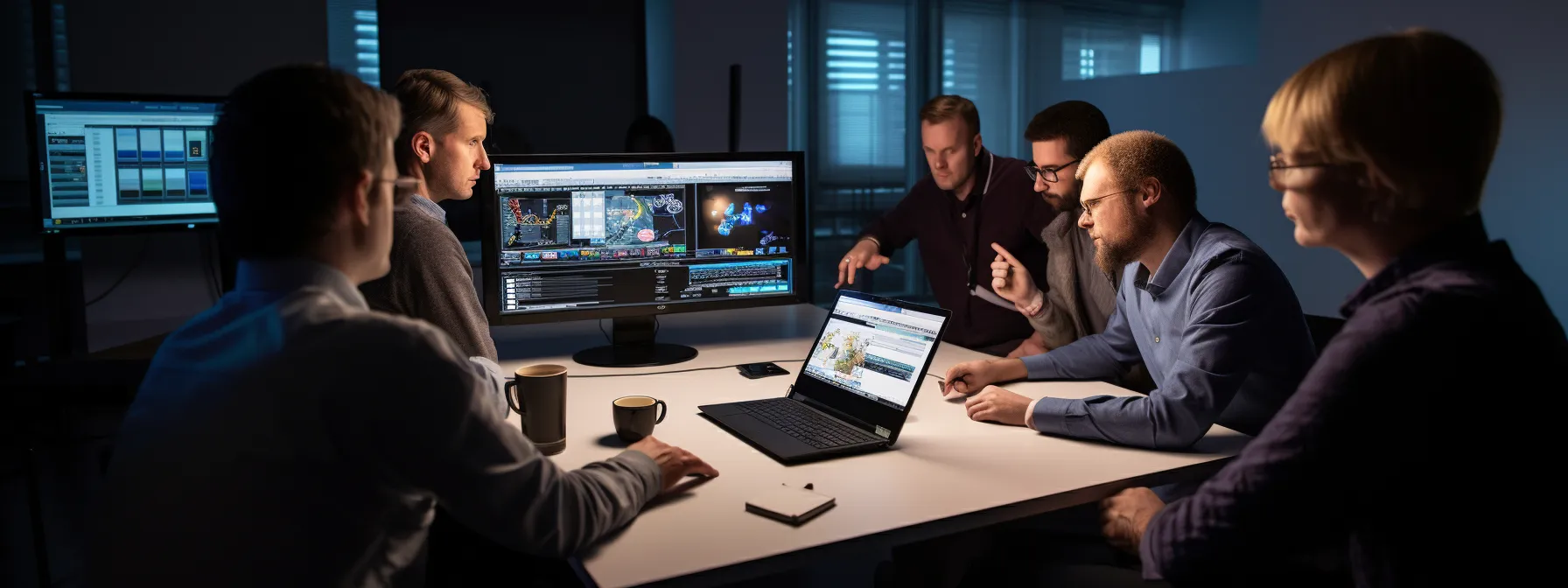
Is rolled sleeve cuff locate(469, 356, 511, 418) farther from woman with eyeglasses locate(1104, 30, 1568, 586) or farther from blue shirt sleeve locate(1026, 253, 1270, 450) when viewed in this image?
woman with eyeglasses locate(1104, 30, 1568, 586)

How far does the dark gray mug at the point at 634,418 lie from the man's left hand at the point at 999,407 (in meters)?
0.57

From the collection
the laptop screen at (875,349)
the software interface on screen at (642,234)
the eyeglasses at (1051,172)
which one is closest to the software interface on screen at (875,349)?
the laptop screen at (875,349)

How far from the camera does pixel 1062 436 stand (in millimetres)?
1664

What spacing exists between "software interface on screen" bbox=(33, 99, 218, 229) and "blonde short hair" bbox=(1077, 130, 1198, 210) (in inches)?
101

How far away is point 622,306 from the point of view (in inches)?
89.0

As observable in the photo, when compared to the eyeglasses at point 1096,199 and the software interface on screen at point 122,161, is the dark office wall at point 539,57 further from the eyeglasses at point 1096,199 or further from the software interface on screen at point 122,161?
the eyeglasses at point 1096,199

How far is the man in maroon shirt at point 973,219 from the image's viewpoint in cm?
304

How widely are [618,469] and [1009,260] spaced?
150 cm

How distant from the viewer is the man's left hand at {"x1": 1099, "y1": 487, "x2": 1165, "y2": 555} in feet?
4.48

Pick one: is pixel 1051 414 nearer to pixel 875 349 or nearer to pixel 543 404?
pixel 875 349

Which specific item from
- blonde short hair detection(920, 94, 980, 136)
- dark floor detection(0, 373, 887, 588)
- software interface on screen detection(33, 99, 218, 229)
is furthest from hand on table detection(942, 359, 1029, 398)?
software interface on screen detection(33, 99, 218, 229)

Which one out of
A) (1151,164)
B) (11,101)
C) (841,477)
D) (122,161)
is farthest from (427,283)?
(11,101)

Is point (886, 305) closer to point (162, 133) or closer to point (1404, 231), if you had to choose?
point (1404, 231)

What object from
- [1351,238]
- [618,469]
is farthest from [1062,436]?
[618,469]
